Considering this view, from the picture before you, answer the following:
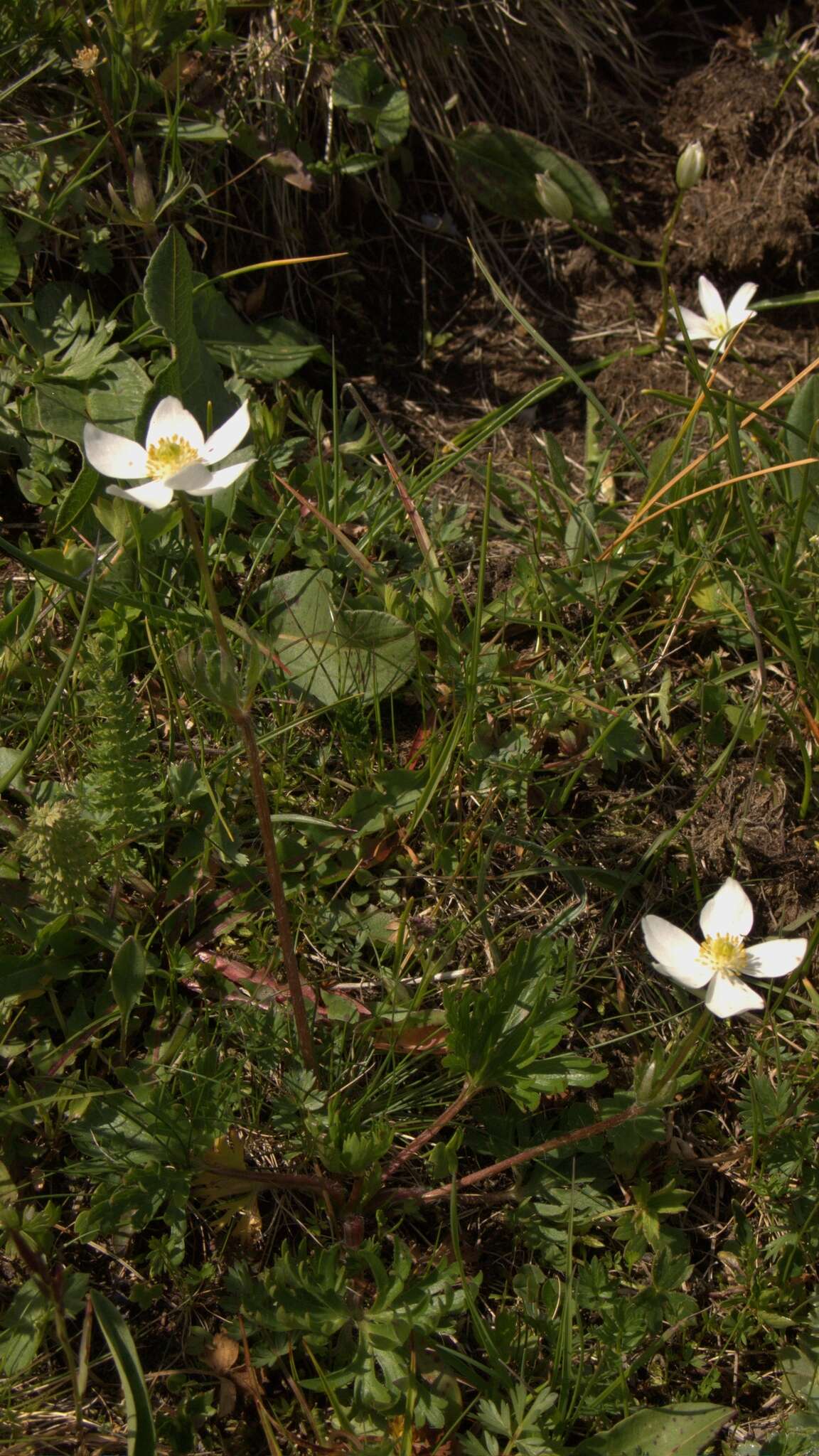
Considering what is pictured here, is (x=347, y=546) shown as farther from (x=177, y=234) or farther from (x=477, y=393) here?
(x=477, y=393)

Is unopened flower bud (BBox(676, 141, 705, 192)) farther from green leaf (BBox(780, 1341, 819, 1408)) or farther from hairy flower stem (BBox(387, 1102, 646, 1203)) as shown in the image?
green leaf (BBox(780, 1341, 819, 1408))

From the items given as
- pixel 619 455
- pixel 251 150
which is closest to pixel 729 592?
pixel 619 455

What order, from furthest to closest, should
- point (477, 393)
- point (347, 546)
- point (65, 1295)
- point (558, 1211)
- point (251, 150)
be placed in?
point (477, 393)
point (251, 150)
point (347, 546)
point (558, 1211)
point (65, 1295)

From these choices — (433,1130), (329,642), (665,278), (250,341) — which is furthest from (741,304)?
(433,1130)

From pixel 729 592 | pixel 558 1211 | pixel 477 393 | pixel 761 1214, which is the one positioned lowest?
pixel 761 1214

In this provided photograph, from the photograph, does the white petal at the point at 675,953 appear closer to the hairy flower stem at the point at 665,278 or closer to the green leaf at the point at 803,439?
the green leaf at the point at 803,439

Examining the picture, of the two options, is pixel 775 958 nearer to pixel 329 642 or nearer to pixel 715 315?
pixel 329 642
